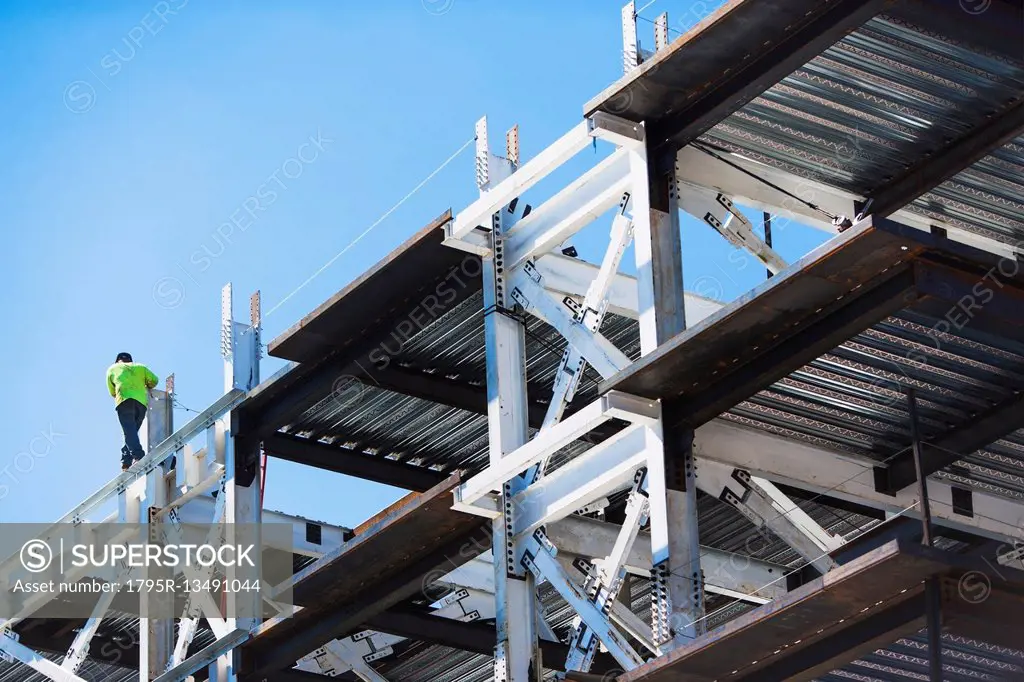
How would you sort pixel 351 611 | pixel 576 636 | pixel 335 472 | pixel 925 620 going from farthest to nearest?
pixel 335 472
pixel 351 611
pixel 576 636
pixel 925 620

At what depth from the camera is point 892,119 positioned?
67.7ft

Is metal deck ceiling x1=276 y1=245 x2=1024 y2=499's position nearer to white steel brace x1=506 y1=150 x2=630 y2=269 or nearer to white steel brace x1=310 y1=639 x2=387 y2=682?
white steel brace x1=506 y1=150 x2=630 y2=269

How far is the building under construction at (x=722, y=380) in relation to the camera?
59.2ft

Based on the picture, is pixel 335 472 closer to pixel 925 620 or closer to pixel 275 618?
pixel 275 618

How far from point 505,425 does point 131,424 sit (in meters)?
9.98

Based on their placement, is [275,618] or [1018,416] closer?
[1018,416]

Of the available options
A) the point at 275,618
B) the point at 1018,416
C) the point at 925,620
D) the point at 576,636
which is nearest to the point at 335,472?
the point at 275,618

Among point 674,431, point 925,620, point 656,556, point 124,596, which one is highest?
point 124,596

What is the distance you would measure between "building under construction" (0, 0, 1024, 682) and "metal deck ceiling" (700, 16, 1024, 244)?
4 cm

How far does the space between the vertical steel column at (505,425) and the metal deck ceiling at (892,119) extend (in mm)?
3146

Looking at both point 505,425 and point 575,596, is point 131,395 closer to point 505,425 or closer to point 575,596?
point 505,425

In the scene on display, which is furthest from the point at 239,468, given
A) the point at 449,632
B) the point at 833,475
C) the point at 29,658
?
the point at 833,475

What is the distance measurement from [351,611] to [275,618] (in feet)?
3.67

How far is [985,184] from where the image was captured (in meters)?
21.5
